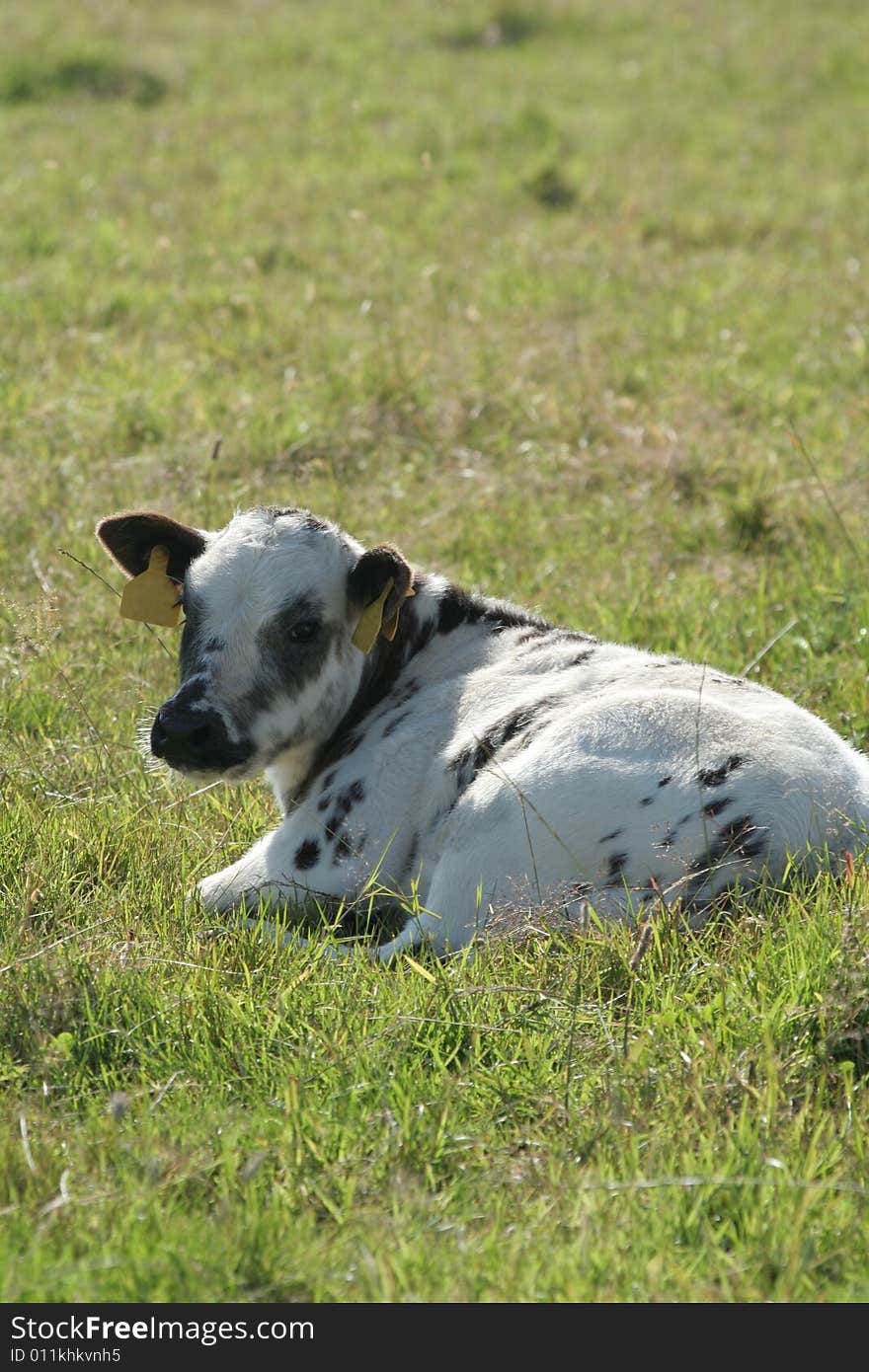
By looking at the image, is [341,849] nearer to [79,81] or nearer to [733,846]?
[733,846]

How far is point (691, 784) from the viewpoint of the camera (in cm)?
480

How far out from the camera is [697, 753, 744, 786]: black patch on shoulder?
4789mm

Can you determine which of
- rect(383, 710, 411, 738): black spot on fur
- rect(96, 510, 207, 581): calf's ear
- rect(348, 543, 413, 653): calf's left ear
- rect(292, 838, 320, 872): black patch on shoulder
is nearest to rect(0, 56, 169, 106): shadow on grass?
rect(96, 510, 207, 581): calf's ear

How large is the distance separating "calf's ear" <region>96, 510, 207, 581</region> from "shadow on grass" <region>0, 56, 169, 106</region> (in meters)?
12.3

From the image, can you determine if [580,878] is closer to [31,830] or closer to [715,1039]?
[715,1039]

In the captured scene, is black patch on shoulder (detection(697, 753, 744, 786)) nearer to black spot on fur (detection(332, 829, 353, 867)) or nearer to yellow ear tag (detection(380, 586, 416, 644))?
black spot on fur (detection(332, 829, 353, 867))

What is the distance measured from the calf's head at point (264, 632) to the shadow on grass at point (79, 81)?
1257cm

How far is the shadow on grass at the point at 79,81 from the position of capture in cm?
1703

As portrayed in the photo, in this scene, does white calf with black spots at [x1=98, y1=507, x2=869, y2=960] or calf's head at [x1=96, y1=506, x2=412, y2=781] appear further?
calf's head at [x1=96, y1=506, x2=412, y2=781]

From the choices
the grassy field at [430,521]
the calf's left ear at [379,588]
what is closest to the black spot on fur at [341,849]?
the grassy field at [430,521]

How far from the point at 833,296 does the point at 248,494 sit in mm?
5745

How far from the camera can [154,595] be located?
598 centimetres

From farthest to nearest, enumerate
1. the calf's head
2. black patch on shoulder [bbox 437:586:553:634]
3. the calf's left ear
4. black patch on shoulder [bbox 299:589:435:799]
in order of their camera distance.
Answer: black patch on shoulder [bbox 437:586:553:634] < black patch on shoulder [bbox 299:589:435:799] < the calf's left ear < the calf's head

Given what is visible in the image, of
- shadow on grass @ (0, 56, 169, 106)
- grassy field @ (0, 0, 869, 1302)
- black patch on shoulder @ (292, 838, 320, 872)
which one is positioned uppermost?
shadow on grass @ (0, 56, 169, 106)
